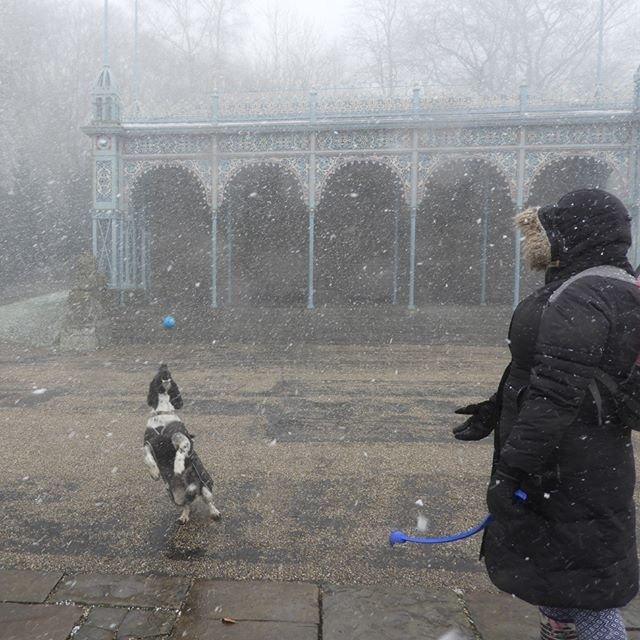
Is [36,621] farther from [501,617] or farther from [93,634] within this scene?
[501,617]

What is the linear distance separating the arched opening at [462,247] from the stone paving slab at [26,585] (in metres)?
14.0

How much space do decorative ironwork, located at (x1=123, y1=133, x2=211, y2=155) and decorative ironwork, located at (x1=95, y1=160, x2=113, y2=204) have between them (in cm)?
57

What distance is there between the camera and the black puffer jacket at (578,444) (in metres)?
1.68

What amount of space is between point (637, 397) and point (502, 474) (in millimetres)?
459

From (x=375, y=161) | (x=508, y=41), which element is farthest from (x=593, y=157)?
(x=508, y=41)

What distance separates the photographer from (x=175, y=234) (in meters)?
17.1

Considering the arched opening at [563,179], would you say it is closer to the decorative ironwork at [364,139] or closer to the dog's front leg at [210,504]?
the decorative ironwork at [364,139]

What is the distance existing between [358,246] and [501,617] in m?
15.2

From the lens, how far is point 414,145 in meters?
12.4

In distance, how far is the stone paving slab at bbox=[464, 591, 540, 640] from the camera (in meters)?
2.48

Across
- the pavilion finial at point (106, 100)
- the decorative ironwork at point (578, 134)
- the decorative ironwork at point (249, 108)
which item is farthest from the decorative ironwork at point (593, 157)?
the pavilion finial at point (106, 100)

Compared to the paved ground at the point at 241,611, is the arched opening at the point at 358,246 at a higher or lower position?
higher

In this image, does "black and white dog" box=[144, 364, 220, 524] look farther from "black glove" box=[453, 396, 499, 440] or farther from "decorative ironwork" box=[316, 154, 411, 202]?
"decorative ironwork" box=[316, 154, 411, 202]

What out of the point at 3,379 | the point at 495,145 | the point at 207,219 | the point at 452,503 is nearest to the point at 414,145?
the point at 495,145
